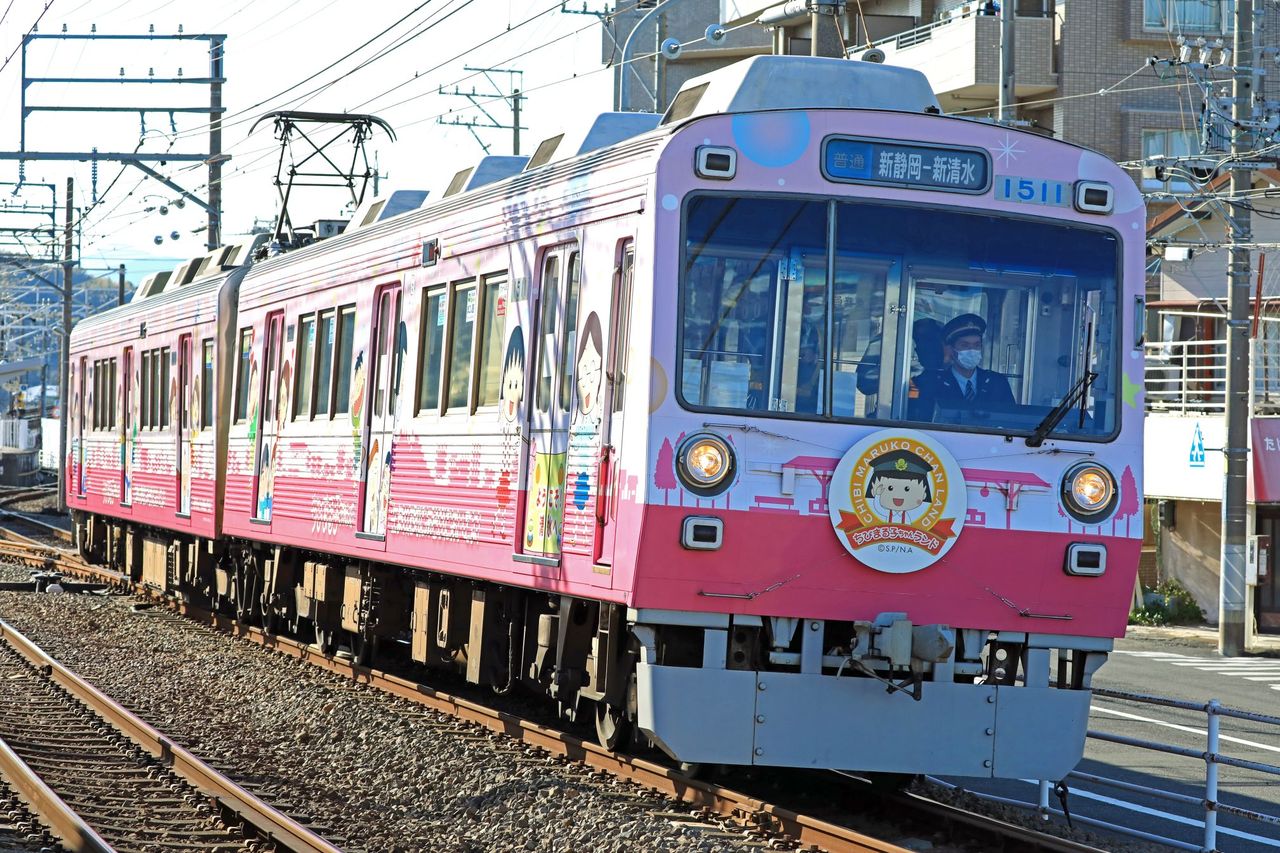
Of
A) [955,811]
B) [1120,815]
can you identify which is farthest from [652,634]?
[1120,815]

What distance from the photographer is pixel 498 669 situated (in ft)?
37.2

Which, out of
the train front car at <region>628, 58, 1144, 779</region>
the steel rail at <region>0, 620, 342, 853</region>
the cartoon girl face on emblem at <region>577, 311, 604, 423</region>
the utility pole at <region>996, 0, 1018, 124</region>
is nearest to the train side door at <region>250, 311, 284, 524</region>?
the steel rail at <region>0, 620, 342, 853</region>

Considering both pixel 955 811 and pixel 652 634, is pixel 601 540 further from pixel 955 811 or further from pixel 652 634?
pixel 955 811

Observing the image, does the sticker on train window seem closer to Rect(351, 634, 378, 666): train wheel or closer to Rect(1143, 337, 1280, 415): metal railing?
Rect(351, 634, 378, 666): train wheel

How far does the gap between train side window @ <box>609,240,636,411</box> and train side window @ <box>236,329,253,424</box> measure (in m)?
8.64

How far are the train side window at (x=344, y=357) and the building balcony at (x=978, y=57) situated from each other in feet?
67.7

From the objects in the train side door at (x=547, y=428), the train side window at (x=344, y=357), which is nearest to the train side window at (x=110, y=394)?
the train side window at (x=344, y=357)

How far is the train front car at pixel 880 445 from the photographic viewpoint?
816 centimetres

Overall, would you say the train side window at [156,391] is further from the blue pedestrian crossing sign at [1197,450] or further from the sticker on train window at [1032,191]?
the blue pedestrian crossing sign at [1197,450]

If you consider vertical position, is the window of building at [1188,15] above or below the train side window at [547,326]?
above

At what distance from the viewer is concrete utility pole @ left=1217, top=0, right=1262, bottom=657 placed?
75.5 ft

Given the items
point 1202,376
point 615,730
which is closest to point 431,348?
point 615,730

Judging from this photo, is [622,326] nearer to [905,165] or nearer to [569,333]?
[569,333]

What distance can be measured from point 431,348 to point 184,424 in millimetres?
8205
